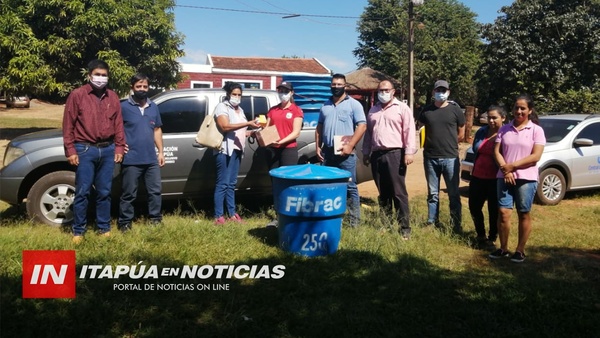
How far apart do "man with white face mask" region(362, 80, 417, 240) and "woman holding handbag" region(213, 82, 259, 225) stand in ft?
4.90

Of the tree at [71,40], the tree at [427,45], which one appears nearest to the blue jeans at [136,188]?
the tree at [71,40]

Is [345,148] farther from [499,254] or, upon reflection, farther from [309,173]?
[499,254]

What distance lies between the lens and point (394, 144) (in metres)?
5.39

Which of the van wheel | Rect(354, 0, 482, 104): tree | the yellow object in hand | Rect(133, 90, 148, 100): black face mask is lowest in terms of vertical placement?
the van wheel

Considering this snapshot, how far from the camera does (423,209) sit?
7.41m

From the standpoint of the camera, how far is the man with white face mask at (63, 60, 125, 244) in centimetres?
468

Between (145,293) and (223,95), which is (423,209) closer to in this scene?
(223,95)

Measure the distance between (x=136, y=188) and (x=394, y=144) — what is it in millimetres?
2916

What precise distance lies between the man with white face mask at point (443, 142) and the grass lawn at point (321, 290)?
51 centimetres

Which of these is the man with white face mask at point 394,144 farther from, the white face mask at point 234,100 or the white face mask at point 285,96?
the white face mask at point 234,100

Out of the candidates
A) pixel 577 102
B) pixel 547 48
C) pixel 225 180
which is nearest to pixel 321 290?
pixel 225 180

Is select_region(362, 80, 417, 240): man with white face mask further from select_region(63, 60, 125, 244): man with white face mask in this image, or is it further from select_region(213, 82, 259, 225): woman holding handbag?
select_region(63, 60, 125, 244): man with white face mask

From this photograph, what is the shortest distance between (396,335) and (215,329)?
120cm

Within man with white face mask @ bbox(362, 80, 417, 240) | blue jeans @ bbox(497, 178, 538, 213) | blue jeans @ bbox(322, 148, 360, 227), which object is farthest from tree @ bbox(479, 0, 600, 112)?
blue jeans @ bbox(322, 148, 360, 227)
